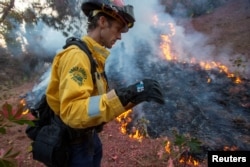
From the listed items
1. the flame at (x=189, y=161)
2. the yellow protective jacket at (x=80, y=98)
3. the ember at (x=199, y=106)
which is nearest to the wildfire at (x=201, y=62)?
the ember at (x=199, y=106)

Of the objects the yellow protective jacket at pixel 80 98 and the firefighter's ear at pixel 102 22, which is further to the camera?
the firefighter's ear at pixel 102 22

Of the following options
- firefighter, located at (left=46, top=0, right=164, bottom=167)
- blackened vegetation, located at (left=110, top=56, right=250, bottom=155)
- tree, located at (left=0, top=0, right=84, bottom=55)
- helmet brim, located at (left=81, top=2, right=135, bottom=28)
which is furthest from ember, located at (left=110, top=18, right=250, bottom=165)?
tree, located at (left=0, top=0, right=84, bottom=55)

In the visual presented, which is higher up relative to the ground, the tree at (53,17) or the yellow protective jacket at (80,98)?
the tree at (53,17)

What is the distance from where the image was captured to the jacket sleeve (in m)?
1.75

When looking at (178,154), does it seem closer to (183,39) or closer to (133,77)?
(133,77)

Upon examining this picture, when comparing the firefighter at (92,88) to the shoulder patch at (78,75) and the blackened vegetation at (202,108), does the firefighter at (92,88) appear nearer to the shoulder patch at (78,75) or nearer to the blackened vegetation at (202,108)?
the shoulder patch at (78,75)

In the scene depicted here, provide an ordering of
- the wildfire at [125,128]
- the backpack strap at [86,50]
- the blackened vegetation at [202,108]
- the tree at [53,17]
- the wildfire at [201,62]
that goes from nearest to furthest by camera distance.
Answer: the backpack strap at [86,50] → the blackened vegetation at [202,108] → the wildfire at [125,128] → the wildfire at [201,62] → the tree at [53,17]

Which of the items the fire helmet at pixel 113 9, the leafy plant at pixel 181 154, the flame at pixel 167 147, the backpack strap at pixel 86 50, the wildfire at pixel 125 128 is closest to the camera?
the backpack strap at pixel 86 50

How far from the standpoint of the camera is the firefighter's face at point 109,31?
2.23 m

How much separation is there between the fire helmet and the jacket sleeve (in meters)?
0.54

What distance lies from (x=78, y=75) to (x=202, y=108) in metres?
4.88

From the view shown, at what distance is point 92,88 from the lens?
1.92 meters

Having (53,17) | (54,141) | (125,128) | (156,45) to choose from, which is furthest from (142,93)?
(53,17)

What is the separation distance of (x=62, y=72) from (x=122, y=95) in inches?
18.6
